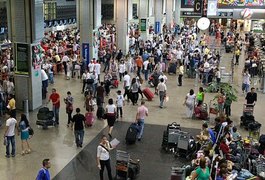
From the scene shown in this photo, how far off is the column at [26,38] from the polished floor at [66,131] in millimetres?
958

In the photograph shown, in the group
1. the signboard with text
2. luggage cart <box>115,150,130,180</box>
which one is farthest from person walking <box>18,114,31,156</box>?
the signboard with text

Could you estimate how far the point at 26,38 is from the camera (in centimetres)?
1658

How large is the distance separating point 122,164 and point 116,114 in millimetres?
4950

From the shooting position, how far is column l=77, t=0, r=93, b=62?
24.2 metres

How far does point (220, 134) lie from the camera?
12.3 metres

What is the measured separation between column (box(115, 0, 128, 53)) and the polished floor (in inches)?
363

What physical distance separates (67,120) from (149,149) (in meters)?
4.15

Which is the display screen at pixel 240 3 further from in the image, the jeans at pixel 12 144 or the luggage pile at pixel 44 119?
the jeans at pixel 12 144

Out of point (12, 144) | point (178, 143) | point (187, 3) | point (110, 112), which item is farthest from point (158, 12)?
point (12, 144)

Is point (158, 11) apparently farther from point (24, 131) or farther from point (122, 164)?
point (122, 164)

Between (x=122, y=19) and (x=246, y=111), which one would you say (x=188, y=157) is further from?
(x=122, y=19)

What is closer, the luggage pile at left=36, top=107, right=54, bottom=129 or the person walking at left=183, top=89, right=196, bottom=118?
the luggage pile at left=36, top=107, right=54, bottom=129

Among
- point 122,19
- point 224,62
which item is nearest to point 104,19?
point 122,19

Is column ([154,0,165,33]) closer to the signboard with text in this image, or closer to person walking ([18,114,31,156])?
the signboard with text
